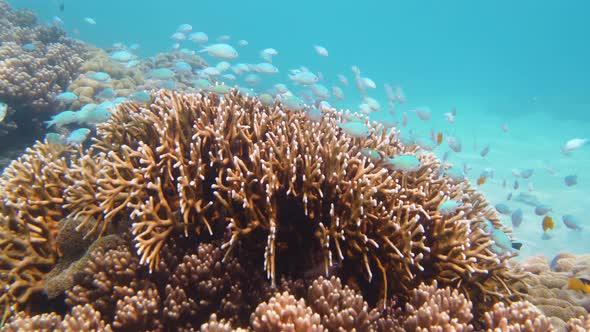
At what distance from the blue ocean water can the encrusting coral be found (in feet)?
33.4

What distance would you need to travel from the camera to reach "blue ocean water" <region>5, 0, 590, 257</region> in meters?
23.8

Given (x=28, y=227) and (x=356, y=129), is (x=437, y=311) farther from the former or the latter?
(x=28, y=227)

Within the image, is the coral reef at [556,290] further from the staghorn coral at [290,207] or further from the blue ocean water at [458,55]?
the blue ocean water at [458,55]

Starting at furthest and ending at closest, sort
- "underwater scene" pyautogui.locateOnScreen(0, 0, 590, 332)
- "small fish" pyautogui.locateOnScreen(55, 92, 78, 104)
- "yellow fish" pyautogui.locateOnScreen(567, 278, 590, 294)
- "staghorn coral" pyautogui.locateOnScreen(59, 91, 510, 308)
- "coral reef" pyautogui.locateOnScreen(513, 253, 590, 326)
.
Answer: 1. "small fish" pyautogui.locateOnScreen(55, 92, 78, 104)
2. "yellow fish" pyautogui.locateOnScreen(567, 278, 590, 294)
3. "coral reef" pyautogui.locateOnScreen(513, 253, 590, 326)
4. "staghorn coral" pyautogui.locateOnScreen(59, 91, 510, 308)
5. "underwater scene" pyautogui.locateOnScreen(0, 0, 590, 332)

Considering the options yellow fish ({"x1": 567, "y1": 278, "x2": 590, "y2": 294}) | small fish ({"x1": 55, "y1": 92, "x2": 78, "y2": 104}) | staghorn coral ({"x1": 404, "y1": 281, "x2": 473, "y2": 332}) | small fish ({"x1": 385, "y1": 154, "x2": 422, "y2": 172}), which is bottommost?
staghorn coral ({"x1": 404, "y1": 281, "x2": 473, "y2": 332})

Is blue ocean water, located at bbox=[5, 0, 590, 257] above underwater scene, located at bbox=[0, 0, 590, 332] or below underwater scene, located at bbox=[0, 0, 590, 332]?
above

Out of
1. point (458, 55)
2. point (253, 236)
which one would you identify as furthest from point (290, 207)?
point (458, 55)

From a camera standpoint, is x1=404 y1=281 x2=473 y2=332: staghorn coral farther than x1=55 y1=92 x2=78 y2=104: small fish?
No

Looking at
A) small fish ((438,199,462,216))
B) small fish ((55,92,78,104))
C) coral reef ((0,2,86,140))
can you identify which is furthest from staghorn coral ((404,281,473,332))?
coral reef ((0,2,86,140))

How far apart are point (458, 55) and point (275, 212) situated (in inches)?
3862

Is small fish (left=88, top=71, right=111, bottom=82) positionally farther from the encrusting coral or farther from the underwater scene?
the encrusting coral

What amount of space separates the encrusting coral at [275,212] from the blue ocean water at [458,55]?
10.2 meters

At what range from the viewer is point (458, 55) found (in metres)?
87.2

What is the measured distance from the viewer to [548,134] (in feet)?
116
